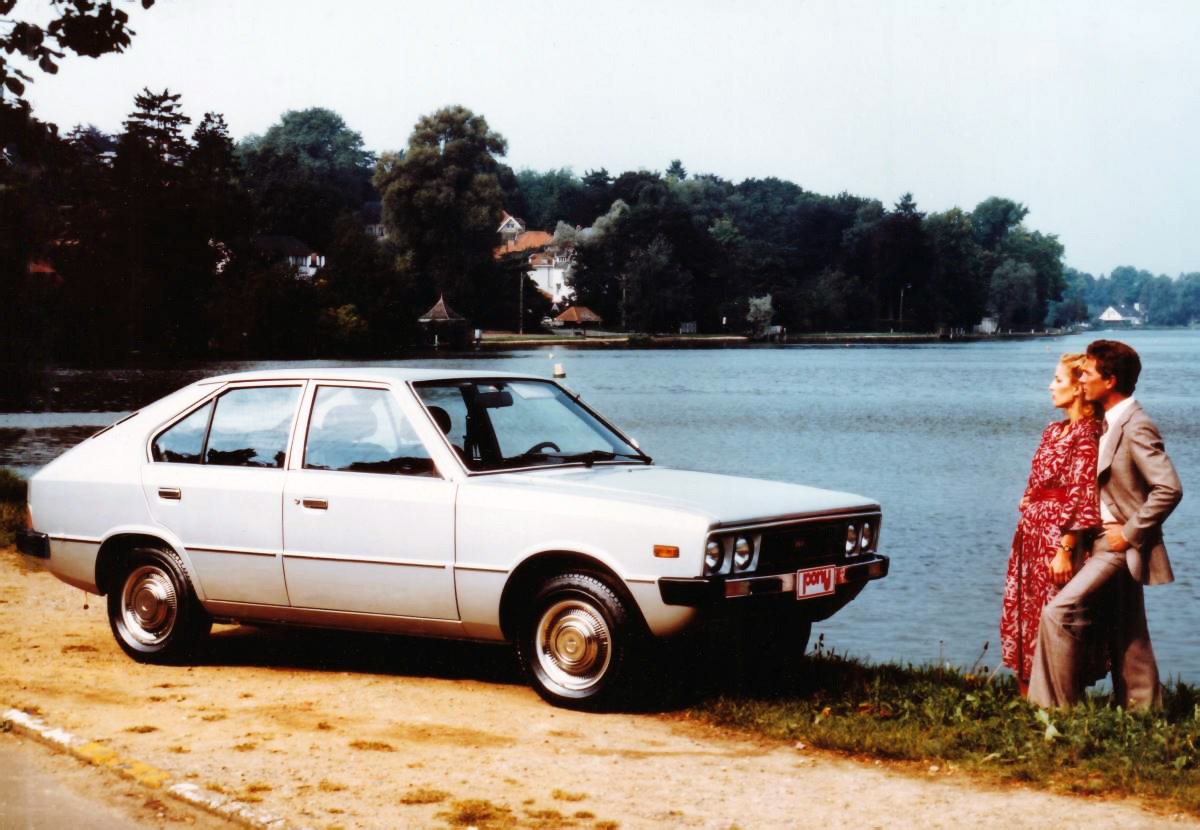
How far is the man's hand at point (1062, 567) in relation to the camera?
738cm

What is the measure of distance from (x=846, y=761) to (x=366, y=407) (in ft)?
10.4

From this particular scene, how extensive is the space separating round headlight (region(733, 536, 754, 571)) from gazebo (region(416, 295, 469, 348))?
106833 mm

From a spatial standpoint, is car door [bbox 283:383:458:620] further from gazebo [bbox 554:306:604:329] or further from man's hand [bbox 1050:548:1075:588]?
gazebo [bbox 554:306:604:329]

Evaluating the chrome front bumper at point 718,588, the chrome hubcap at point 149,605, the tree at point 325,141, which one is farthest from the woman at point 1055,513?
the tree at point 325,141

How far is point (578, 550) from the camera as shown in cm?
750

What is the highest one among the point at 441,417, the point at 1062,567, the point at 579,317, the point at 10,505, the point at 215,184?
the point at 215,184

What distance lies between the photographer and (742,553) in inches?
294

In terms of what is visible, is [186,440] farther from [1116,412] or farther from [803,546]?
[1116,412]

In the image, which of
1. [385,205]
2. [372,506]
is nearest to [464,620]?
[372,506]

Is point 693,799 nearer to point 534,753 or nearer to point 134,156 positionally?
point 534,753

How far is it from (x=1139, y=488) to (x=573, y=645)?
Answer: 265cm

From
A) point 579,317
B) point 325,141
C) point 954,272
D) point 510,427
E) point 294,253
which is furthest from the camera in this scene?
point 954,272

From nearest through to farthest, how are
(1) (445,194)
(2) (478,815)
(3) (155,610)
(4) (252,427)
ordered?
(2) (478,815) < (4) (252,427) < (3) (155,610) < (1) (445,194)

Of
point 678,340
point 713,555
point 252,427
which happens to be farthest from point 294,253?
point 713,555
